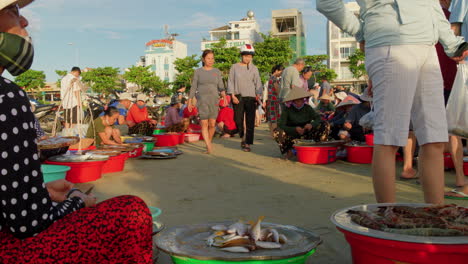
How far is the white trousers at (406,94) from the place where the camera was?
2549mm

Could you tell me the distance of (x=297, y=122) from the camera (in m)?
6.49

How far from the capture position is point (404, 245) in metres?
1.61

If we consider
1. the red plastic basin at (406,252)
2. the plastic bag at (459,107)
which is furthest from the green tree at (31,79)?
the red plastic basin at (406,252)

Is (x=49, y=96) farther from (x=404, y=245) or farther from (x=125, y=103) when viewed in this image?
(x=404, y=245)

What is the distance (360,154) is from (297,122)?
1112 mm

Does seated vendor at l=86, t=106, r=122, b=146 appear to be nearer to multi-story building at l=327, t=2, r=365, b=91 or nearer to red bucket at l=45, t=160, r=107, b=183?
red bucket at l=45, t=160, r=107, b=183

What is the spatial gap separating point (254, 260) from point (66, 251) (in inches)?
31.0

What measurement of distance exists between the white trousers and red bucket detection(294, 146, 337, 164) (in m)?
3.47

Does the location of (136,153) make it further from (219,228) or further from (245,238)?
(245,238)

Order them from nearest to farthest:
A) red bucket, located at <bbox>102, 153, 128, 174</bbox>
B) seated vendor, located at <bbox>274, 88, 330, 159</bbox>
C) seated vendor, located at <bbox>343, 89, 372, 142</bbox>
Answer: red bucket, located at <bbox>102, 153, 128, 174</bbox>, seated vendor, located at <bbox>274, 88, 330, 159</bbox>, seated vendor, located at <bbox>343, 89, 372, 142</bbox>

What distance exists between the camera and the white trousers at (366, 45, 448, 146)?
100 inches

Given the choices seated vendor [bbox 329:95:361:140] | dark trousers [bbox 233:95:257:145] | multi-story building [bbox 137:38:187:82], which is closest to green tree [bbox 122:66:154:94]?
multi-story building [bbox 137:38:187:82]

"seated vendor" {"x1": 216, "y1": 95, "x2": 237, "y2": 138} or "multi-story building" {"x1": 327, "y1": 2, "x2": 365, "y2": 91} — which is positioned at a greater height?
"multi-story building" {"x1": 327, "y1": 2, "x2": 365, "y2": 91}

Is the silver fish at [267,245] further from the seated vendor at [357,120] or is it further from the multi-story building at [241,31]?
the multi-story building at [241,31]
